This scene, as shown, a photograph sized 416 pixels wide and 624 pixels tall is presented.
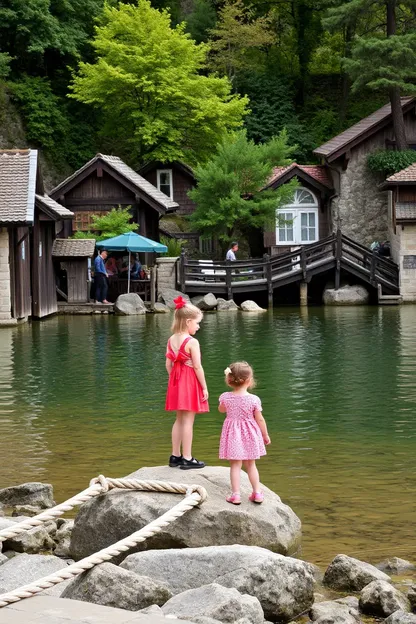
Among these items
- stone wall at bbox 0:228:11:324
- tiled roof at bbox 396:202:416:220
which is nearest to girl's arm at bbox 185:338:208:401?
stone wall at bbox 0:228:11:324

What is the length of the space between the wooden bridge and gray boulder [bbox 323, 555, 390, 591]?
3353 cm

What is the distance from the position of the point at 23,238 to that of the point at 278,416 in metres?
17.8

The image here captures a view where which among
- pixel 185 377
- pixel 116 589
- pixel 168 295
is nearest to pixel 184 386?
pixel 185 377

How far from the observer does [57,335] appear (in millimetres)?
30344

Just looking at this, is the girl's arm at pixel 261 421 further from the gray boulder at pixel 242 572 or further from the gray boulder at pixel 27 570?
the gray boulder at pixel 27 570

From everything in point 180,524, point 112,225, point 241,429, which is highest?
point 112,225

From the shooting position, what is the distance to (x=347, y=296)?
42125 mm

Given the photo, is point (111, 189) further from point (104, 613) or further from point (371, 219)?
point (104, 613)

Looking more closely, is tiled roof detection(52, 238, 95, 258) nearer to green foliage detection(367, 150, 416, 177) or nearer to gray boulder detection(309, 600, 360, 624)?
green foliage detection(367, 150, 416, 177)

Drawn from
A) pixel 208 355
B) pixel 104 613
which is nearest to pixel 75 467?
pixel 104 613

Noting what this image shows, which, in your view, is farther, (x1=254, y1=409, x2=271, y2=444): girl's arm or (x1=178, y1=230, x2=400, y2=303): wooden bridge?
(x1=178, y1=230, x2=400, y2=303): wooden bridge

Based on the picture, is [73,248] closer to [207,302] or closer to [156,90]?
[207,302]

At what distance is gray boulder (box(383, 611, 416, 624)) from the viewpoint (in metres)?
7.75

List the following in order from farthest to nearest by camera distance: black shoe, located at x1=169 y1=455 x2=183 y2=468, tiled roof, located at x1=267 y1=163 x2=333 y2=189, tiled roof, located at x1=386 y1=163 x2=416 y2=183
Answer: tiled roof, located at x1=267 y1=163 x2=333 y2=189, tiled roof, located at x1=386 y1=163 x2=416 y2=183, black shoe, located at x1=169 y1=455 x2=183 y2=468
